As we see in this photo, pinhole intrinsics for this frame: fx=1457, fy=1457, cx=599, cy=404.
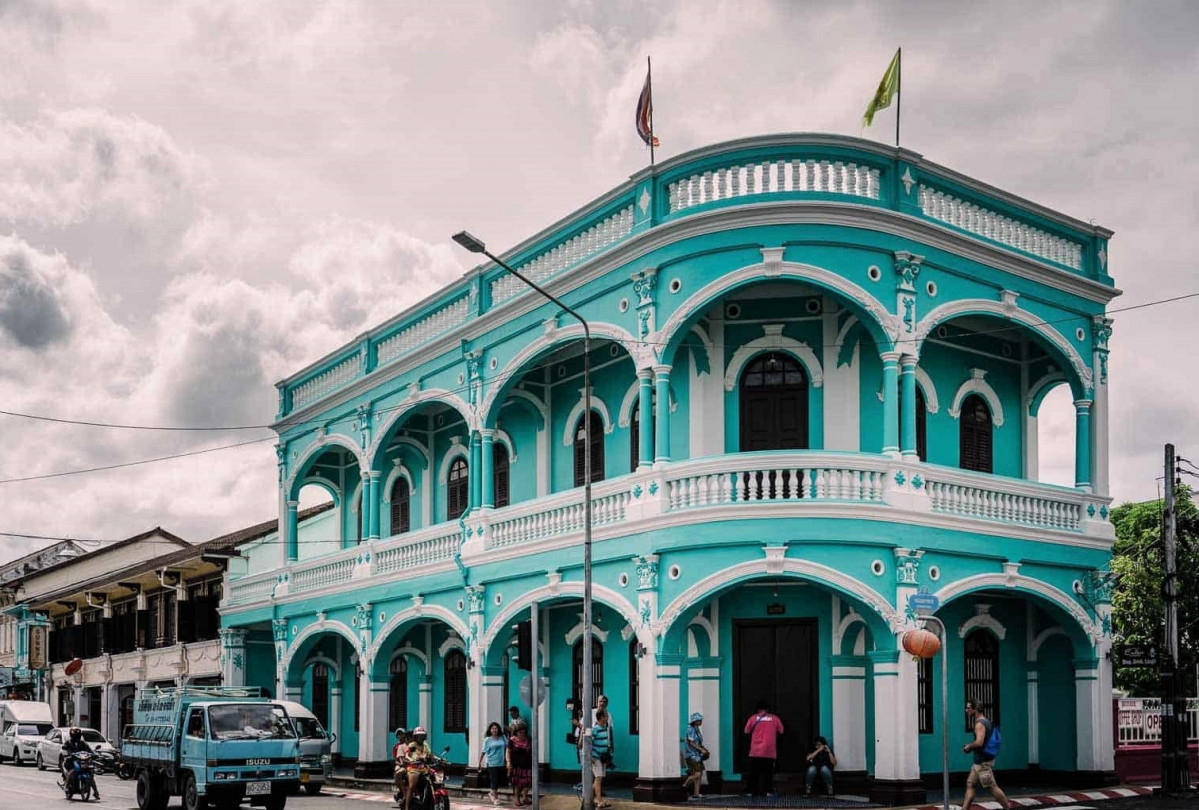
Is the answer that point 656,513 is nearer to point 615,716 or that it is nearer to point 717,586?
point 717,586

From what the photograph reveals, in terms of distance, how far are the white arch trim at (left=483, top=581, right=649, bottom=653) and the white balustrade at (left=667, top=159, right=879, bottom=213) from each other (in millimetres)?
6533

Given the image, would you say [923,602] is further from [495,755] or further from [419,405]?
[419,405]

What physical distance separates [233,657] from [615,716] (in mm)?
16654

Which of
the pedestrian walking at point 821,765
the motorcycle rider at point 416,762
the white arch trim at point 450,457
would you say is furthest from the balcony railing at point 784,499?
the motorcycle rider at point 416,762

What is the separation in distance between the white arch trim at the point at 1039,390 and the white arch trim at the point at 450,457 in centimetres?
1211

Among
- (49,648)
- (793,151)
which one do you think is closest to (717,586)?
(793,151)

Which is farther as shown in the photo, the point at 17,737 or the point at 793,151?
the point at 17,737

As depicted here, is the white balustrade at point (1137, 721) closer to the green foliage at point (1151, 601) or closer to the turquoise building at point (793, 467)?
the turquoise building at point (793, 467)

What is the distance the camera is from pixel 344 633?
3228 cm

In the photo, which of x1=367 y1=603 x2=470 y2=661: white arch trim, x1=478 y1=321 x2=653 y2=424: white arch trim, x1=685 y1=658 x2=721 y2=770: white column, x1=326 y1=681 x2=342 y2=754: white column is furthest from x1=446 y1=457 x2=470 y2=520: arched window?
x1=685 y1=658 x2=721 y2=770: white column

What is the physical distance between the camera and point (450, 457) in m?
33.2

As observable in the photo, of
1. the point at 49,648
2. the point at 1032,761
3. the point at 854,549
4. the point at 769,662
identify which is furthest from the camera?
the point at 49,648

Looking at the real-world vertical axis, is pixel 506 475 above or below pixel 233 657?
above

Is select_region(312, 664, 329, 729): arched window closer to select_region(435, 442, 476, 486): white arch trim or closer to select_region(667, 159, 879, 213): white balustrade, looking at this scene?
select_region(435, 442, 476, 486): white arch trim
